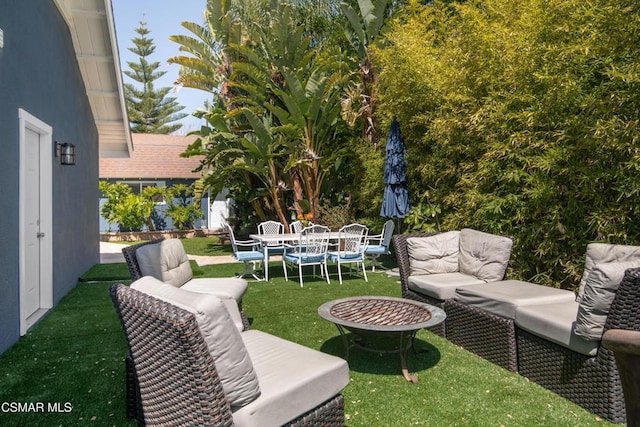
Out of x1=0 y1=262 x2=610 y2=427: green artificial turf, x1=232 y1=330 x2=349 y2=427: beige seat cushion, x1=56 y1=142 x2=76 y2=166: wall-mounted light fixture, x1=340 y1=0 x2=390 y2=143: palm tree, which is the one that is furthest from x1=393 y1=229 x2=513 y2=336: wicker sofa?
x1=340 y1=0 x2=390 y2=143: palm tree

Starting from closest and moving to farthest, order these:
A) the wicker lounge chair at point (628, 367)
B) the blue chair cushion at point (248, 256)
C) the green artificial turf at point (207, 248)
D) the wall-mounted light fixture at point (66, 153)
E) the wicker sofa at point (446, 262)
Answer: the wicker lounge chair at point (628, 367), the wicker sofa at point (446, 262), the wall-mounted light fixture at point (66, 153), the blue chair cushion at point (248, 256), the green artificial turf at point (207, 248)

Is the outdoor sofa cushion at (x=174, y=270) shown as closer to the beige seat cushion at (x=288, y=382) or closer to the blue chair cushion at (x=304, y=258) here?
the beige seat cushion at (x=288, y=382)

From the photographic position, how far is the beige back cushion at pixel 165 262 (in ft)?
12.5

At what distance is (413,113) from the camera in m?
7.88

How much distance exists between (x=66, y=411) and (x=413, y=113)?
678 centimetres

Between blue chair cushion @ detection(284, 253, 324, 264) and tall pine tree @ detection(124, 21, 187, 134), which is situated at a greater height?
tall pine tree @ detection(124, 21, 187, 134)

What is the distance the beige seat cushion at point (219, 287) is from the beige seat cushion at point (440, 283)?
1919 millimetres

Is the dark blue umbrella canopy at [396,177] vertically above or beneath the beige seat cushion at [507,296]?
above

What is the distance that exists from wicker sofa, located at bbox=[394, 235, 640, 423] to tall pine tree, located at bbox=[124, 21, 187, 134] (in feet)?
95.1

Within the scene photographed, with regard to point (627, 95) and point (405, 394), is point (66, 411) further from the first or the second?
point (627, 95)

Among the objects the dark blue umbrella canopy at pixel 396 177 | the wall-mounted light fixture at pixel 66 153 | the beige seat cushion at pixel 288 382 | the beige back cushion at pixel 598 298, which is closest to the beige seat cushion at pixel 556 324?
the beige back cushion at pixel 598 298

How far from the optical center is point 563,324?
10.2 ft

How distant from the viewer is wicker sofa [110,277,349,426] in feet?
6.12

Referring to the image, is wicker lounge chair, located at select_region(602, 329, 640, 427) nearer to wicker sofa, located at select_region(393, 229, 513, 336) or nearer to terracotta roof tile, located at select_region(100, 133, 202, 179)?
wicker sofa, located at select_region(393, 229, 513, 336)
